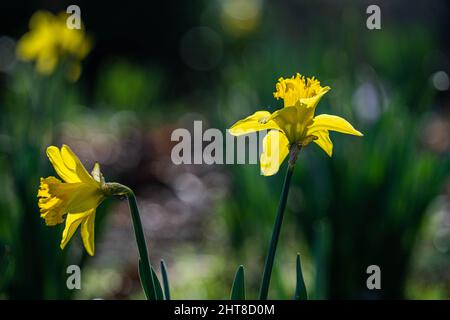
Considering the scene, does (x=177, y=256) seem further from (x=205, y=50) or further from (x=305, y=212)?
(x=205, y=50)

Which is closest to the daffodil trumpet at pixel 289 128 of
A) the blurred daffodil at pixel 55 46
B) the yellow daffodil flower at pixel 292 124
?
the yellow daffodil flower at pixel 292 124

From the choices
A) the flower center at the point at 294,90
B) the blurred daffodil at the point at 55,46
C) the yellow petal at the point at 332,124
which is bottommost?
the yellow petal at the point at 332,124

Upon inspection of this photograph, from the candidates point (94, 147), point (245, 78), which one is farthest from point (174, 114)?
point (245, 78)

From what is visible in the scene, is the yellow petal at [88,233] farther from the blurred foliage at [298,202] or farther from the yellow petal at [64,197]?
the blurred foliage at [298,202]

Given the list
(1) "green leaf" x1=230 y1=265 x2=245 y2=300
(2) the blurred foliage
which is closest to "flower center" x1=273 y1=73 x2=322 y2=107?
(1) "green leaf" x1=230 y1=265 x2=245 y2=300

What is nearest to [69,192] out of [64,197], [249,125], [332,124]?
[64,197]
